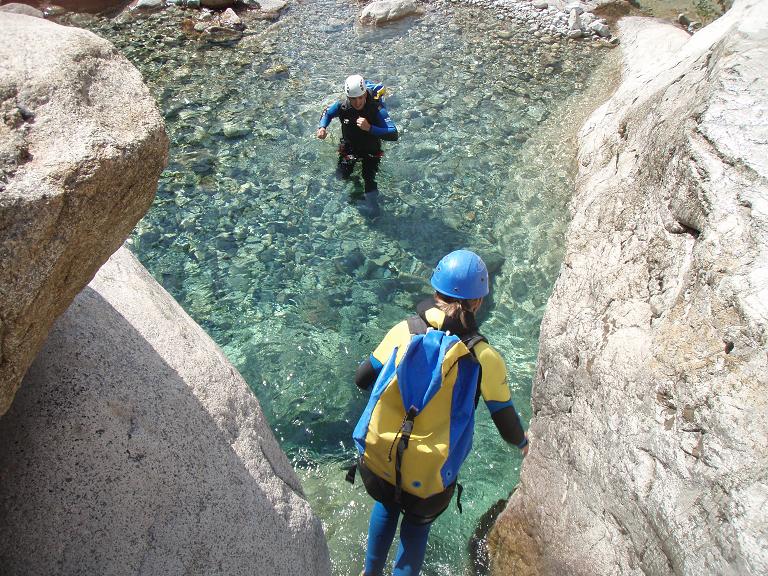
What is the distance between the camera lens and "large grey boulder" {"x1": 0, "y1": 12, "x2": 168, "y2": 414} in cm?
165

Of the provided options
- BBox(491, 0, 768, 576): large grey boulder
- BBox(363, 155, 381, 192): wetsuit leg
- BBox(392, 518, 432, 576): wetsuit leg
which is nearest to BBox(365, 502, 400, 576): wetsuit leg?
BBox(392, 518, 432, 576): wetsuit leg

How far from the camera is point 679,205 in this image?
10.4ft

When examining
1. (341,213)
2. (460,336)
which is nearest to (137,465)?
(460,336)

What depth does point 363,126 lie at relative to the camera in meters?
6.39

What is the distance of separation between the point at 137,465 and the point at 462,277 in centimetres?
176

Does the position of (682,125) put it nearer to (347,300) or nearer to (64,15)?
(347,300)

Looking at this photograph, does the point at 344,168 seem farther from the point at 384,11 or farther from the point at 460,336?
the point at 384,11

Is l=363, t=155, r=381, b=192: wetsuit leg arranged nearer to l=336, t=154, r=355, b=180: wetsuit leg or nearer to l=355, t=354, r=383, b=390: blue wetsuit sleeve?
l=336, t=154, r=355, b=180: wetsuit leg

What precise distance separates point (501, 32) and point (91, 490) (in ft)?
36.7

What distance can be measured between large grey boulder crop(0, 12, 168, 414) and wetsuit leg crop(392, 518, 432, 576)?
2.23 metres

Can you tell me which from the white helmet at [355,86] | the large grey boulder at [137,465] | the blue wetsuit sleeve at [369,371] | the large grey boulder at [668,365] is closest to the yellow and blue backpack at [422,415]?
the blue wetsuit sleeve at [369,371]

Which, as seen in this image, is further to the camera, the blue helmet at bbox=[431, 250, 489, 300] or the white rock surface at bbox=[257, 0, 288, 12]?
the white rock surface at bbox=[257, 0, 288, 12]

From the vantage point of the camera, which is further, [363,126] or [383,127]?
[383,127]

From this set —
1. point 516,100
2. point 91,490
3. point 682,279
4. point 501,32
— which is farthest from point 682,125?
point 501,32
